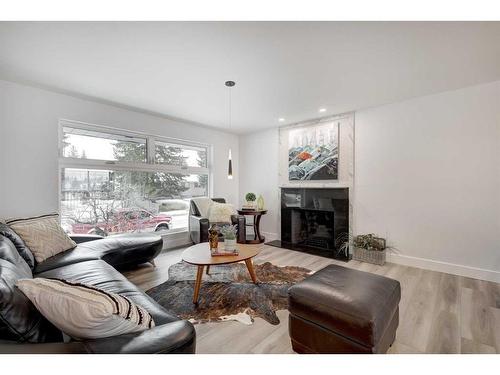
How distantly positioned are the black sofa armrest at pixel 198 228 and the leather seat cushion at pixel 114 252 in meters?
0.70

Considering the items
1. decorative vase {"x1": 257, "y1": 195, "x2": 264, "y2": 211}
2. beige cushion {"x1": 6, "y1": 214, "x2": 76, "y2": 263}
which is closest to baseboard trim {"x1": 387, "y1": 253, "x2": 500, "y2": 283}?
decorative vase {"x1": 257, "y1": 195, "x2": 264, "y2": 211}

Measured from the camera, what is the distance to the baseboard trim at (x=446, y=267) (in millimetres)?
2707

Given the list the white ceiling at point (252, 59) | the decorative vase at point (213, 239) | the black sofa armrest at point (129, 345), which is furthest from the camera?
the decorative vase at point (213, 239)

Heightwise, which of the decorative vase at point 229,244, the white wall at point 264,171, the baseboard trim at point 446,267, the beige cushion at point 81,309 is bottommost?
the baseboard trim at point 446,267

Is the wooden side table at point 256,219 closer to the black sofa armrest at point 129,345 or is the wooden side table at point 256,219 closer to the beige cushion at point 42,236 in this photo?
the beige cushion at point 42,236

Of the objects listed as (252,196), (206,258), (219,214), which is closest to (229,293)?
(206,258)

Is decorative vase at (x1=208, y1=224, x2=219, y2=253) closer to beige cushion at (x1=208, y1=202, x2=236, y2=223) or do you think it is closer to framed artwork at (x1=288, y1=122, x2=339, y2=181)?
beige cushion at (x1=208, y1=202, x2=236, y2=223)

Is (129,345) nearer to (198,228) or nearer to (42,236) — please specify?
(42,236)

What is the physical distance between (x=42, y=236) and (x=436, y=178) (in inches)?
190

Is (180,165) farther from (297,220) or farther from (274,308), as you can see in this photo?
(274,308)

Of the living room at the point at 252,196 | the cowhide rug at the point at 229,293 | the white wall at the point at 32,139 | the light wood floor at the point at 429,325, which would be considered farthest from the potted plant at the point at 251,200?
the white wall at the point at 32,139

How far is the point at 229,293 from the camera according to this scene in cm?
239

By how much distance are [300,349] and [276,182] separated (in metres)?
3.44
